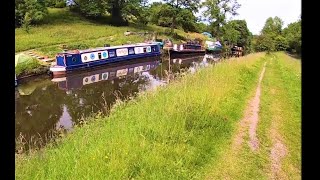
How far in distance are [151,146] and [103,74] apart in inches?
628

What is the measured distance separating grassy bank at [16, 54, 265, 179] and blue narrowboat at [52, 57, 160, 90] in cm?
1055

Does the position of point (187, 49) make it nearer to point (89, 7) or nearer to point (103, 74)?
point (89, 7)

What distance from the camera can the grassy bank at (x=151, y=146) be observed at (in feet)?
15.0

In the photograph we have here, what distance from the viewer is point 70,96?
15.1 meters

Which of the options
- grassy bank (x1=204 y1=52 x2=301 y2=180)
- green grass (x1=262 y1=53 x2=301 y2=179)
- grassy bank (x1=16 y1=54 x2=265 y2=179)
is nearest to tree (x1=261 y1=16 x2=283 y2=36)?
green grass (x1=262 y1=53 x2=301 y2=179)

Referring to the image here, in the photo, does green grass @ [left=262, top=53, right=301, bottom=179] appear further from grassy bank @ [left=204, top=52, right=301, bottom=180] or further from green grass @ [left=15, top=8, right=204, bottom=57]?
green grass @ [left=15, top=8, right=204, bottom=57]

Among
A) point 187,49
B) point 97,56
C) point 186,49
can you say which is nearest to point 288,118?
point 97,56

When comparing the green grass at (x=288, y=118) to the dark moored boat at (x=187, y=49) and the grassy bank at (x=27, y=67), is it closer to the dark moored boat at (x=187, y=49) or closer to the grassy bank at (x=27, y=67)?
the grassy bank at (x=27, y=67)

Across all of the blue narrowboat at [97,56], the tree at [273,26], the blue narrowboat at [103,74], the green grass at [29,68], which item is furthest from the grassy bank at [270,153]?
the tree at [273,26]

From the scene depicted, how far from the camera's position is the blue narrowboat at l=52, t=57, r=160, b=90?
1797 centimetres

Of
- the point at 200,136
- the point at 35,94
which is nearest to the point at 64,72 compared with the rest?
the point at 35,94

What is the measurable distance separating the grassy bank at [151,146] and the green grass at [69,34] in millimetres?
16986
